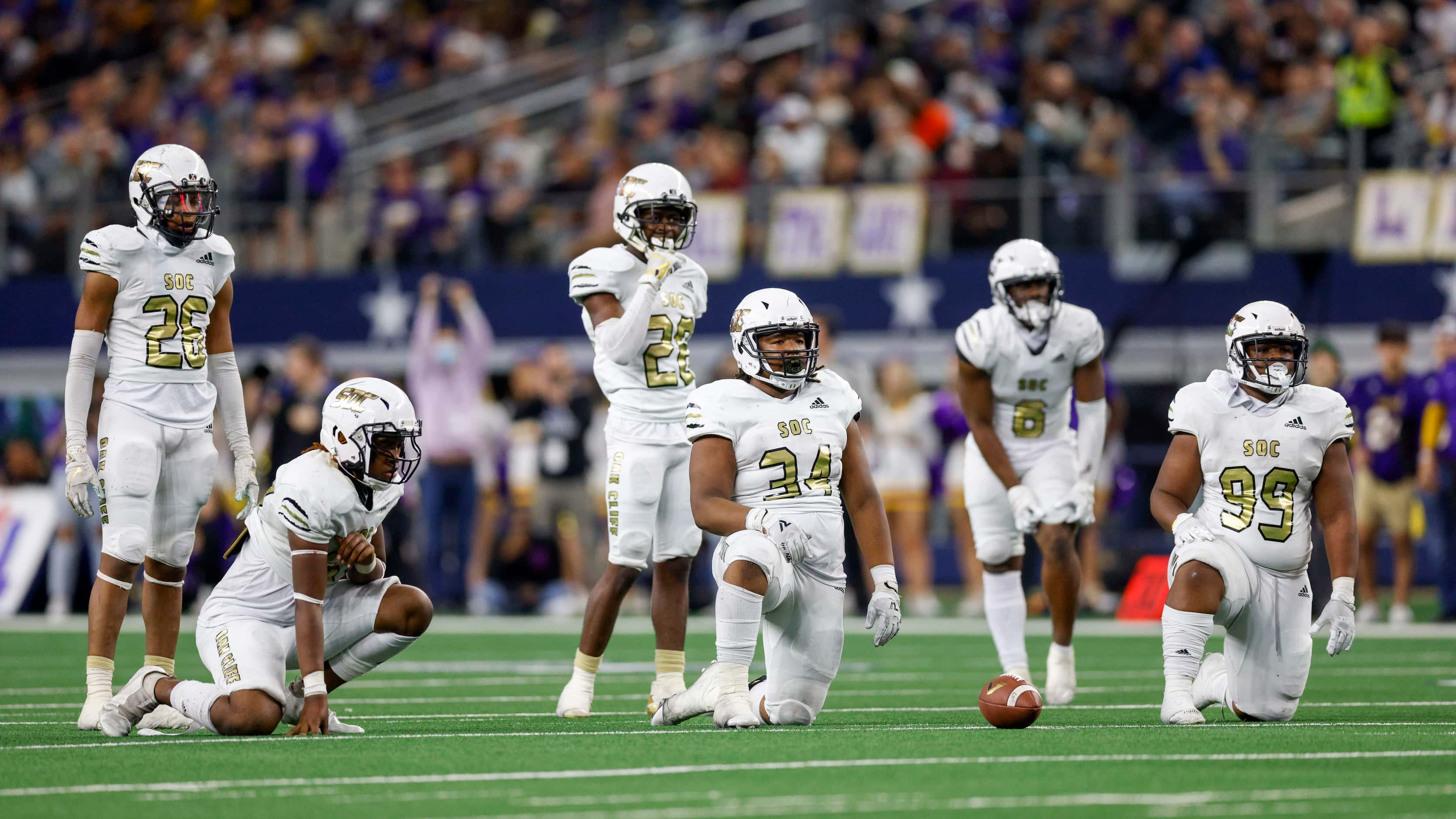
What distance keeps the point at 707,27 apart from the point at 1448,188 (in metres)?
8.44


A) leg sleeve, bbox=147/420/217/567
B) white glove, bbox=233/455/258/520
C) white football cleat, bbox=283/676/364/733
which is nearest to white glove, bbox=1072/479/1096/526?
white football cleat, bbox=283/676/364/733

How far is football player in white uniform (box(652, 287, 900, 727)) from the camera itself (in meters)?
6.49

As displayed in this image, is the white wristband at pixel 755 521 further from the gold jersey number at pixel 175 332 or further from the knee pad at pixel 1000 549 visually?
the gold jersey number at pixel 175 332

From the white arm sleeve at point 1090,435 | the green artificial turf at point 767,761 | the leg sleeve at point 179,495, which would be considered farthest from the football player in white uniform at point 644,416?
the white arm sleeve at point 1090,435

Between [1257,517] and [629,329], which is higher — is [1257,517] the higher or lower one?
the lower one

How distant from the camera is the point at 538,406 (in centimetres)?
1472

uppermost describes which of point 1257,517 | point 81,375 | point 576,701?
point 81,375

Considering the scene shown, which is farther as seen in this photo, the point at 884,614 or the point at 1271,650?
the point at 1271,650

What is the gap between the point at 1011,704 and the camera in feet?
20.7

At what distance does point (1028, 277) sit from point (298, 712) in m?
3.34

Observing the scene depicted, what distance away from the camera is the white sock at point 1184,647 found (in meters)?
6.66

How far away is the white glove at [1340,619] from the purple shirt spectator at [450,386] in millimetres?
8690

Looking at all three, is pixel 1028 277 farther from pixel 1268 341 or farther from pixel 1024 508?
pixel 1268 341

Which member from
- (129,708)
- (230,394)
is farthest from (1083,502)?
(129,708)
